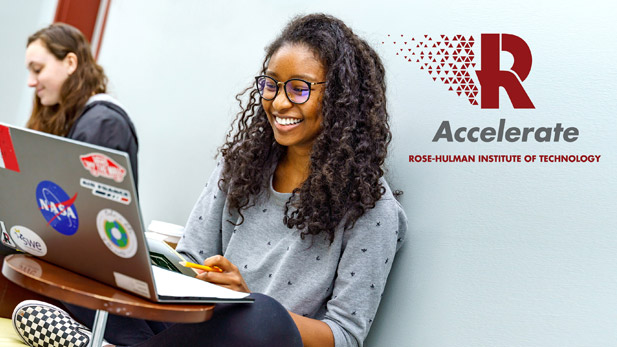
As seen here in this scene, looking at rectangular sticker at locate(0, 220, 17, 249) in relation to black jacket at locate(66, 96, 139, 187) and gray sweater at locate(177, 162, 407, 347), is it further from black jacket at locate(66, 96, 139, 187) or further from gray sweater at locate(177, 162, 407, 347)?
black jacket at locate(66, 96, 139, 187)

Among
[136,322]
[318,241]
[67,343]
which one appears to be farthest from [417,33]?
[67,343]

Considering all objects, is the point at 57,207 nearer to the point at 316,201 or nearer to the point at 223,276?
the point at 223,276

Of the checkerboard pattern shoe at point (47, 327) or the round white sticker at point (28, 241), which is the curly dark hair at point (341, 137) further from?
the round white sticker at point (28, 241)

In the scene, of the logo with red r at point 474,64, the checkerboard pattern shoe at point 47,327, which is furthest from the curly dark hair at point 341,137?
the checkerboard pattern shoe at point 47,327

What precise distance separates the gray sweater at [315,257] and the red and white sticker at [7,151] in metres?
0.74

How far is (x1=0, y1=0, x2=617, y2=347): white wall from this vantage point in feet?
4.99

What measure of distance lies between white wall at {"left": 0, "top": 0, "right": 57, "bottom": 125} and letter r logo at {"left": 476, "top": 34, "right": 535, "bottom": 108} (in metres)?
3.69

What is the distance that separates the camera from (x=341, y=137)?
70.1 inches

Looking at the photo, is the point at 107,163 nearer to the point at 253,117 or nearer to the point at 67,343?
the point at 67,343

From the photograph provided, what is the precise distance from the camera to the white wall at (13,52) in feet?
15.5

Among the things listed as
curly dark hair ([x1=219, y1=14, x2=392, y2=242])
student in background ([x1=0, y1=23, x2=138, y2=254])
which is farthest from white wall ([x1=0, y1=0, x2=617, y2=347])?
student in background ([x1=0, y1=23, x2=138, y2=254])

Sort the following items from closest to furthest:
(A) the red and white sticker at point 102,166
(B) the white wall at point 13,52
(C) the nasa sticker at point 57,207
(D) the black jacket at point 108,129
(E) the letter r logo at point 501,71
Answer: (A) the red and white sticker at point 102,166
(C) the nasa sticker at point 57,207
(E) the letter r logo at point 501,71
(D) the black jacket at point 108,129
(B) the white wall at point 13,52

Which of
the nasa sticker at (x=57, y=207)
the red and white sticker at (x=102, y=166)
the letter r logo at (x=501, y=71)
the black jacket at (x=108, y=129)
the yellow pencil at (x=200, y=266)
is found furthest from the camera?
the black jacket at (x=108, y=129)

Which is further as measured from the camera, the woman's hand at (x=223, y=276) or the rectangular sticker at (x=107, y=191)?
the woman's hand at (x=223, y=276)
